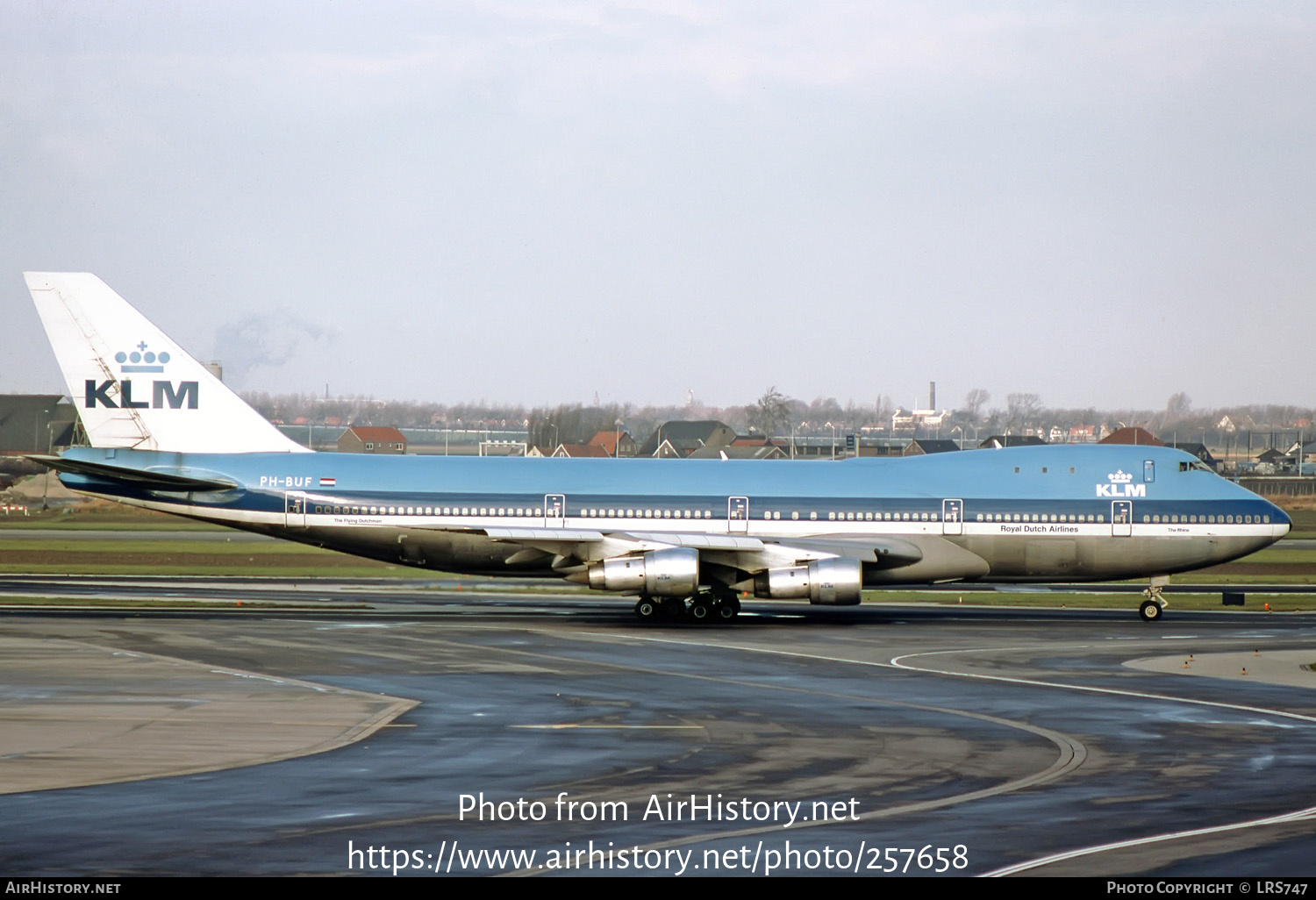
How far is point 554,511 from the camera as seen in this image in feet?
132

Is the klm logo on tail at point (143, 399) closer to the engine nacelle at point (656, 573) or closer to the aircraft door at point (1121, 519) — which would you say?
the engine nacelle at point (656, 573)

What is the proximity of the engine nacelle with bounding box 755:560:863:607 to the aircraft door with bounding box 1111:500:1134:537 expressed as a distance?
871 centimetres

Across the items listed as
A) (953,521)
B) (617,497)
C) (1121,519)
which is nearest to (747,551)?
(617,497)

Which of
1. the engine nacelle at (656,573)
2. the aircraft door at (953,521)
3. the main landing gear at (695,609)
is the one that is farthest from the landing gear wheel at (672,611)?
the aircraft door at (953,521)

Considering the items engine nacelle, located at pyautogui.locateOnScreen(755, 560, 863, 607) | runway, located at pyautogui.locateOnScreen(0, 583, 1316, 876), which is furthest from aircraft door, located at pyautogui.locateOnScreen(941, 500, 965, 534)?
runway, located at pyautogui.locateOnScreen(0, 583, 1316, 876)

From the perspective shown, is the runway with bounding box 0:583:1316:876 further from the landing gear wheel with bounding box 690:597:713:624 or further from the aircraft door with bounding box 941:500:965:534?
the aircraft door with bounding box 941:500:965:534

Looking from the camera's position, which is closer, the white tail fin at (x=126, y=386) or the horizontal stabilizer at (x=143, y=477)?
the horizontal stabilizer at (x=143, y=477)

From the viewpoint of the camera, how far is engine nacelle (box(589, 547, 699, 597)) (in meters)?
37.2

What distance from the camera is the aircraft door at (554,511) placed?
40.0 m

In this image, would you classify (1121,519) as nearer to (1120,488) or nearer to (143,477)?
(1120,488)

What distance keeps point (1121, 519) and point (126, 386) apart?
3103 cm

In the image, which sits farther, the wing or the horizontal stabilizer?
the horizontal stabilizer

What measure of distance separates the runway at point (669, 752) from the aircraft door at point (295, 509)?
4.93 metres
